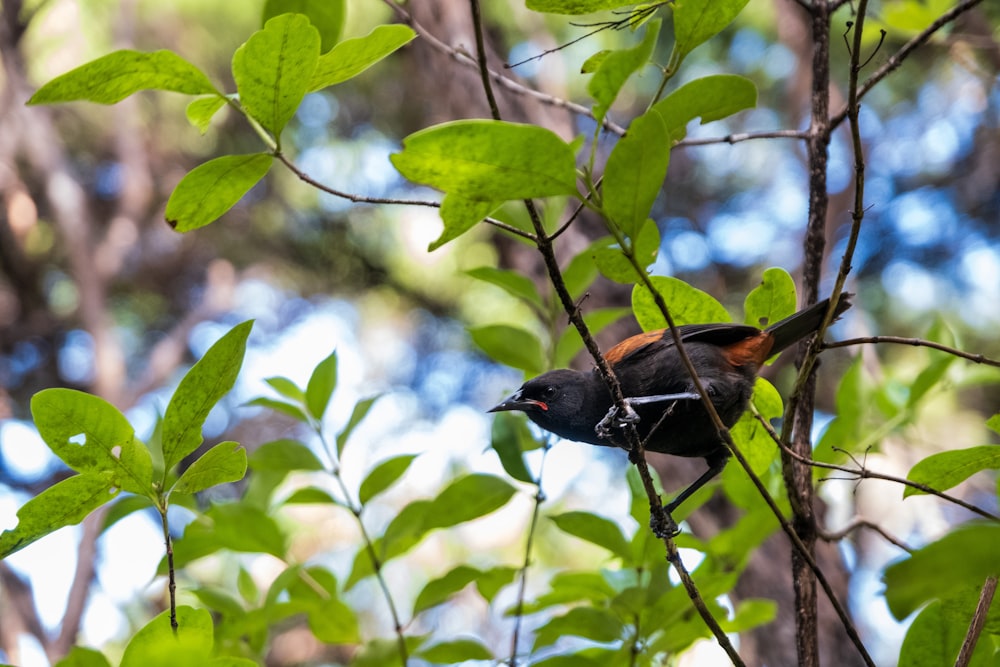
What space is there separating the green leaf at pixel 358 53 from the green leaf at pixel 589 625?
1.22 m

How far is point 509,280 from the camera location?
228 cm

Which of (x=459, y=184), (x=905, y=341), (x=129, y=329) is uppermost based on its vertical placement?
(x=129, y=329)

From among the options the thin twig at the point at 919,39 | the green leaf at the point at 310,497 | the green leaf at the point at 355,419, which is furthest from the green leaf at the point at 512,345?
the thin twig at the point at 919,39

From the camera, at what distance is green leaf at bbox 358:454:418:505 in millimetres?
2232

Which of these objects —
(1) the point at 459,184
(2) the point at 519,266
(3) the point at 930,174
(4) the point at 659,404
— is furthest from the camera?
(3) the point at 930,174

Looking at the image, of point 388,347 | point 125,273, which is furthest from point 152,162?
point 388,347

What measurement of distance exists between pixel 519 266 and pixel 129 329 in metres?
6.33

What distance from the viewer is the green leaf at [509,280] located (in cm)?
221

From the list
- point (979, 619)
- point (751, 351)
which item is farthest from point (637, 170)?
point (751, 351)

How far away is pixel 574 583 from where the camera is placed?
209cm

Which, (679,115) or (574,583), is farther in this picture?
(574,583)

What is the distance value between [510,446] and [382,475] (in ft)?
1.14

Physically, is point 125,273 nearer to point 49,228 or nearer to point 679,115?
point 49,228

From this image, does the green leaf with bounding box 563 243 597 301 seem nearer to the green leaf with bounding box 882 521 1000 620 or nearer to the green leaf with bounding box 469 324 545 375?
the green leaf with bounding box 469 324 545 375
